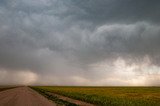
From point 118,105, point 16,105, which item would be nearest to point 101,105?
point 118,105

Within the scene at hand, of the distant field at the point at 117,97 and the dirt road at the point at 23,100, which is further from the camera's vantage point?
the distant field at the point at 117,97

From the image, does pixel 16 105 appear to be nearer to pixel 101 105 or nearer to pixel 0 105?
pixel 0 105

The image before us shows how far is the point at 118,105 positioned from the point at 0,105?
1407cm

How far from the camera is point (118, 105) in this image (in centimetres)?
3045

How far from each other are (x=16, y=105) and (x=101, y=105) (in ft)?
37.5

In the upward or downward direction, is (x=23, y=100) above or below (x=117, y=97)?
below

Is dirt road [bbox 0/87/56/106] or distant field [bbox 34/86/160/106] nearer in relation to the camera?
dirt road [bbox 0/87/56/106]

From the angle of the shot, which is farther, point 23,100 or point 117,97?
point 117,97

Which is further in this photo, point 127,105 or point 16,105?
point 127,105

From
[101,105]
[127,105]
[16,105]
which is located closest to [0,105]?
[16,105]

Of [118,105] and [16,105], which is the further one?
[118,105]

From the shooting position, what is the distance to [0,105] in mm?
22891

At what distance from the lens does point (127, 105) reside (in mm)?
30297

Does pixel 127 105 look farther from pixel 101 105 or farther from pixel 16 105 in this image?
pixel 16 105
